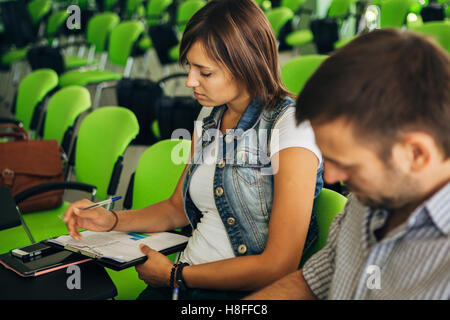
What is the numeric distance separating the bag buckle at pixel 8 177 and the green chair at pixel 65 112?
1.59ft

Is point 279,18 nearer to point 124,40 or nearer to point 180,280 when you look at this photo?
point 124,40

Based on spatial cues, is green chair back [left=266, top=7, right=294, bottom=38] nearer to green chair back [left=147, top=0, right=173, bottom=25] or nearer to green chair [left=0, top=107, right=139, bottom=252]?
green chair back [left=147, top=0, right=173, bottom=25]

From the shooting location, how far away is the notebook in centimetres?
129

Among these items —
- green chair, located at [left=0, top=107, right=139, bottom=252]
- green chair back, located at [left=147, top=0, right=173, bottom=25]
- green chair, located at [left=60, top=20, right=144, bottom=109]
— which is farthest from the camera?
green chair back, located at [left=147, top=0, right=173, bottom=25]

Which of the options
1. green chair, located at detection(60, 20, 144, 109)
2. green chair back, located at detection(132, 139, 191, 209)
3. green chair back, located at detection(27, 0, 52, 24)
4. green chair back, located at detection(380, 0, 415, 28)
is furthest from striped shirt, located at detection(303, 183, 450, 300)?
green chair back, located at detection(27, 0, 52, 24)

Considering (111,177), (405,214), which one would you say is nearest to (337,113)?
(405,214)

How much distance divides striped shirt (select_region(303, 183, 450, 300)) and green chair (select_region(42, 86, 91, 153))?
6.52 feet

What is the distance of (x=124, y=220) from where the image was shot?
5.19 feet

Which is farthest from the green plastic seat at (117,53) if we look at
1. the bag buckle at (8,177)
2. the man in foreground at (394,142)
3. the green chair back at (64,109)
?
the man in foreground at (394,142)

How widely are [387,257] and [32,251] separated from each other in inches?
37.6

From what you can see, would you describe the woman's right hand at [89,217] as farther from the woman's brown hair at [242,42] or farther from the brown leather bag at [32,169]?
the brown leather bag at [32,169]

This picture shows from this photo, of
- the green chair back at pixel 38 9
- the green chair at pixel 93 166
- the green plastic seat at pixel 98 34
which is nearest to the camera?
the green chair at pixel 93 166

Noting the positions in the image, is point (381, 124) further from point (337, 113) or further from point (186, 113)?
point (186, 113)

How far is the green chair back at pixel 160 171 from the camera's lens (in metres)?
1.84
